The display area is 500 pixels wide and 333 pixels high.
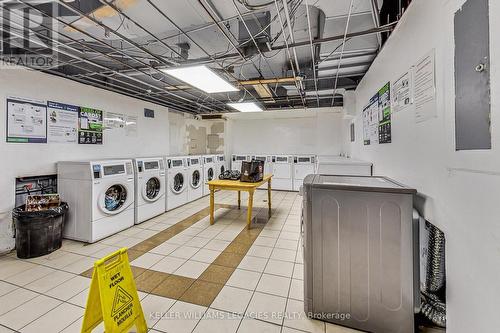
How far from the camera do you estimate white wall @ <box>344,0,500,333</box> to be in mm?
908

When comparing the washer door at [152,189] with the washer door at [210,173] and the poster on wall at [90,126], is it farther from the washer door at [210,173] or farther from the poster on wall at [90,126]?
the washer door at [210,173]

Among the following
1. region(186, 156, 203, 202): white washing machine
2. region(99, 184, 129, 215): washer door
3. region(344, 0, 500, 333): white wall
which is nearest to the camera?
region(344, 0, 500, 333): white wall

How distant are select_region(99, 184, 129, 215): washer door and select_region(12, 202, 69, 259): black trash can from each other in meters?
0.54

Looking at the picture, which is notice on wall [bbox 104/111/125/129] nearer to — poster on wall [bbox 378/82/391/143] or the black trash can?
the black trash can

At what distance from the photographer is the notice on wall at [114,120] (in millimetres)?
4092

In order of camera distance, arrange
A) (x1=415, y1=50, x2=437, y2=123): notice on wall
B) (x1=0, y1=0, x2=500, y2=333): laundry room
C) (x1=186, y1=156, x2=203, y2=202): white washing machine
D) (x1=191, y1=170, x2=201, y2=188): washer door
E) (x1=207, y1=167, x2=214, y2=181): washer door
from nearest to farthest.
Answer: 1. (x1=0, y1=0, x2=500, y2=333): laundry room
2. (x1=415, y1=50, x2=437, y2=123): notice on wall
3. (x1=186, y1=156, x2=203, y2=202): white washing machine
4. (x1=191, y1=170, x2=201, y2=188): washer door
5. (x1=207, y1=167, x2=214, y2=181): washer door

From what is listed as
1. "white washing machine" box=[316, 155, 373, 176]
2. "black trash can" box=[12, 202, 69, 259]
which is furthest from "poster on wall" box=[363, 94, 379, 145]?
"black trash can" box=[12, 202, 69, 259]

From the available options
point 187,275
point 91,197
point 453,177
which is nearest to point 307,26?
point 453,177

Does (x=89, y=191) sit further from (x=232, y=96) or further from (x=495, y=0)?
(x=495, y=0)

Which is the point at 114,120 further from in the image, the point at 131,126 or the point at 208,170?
the point at 208,170

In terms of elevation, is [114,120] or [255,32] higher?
[255,32]

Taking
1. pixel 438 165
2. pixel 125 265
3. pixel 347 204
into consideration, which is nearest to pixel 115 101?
pixel 125 265

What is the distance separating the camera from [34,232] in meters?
2.66

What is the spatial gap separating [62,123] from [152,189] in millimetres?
1752
